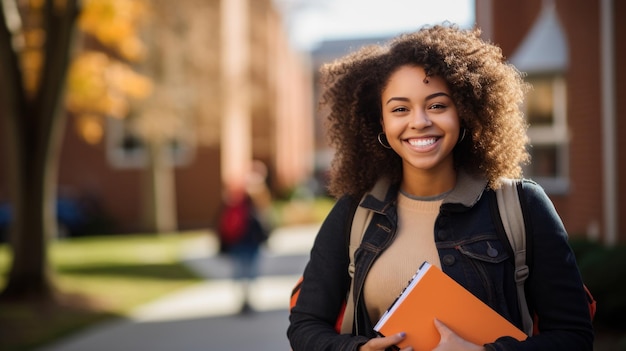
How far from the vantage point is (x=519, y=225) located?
2.11m

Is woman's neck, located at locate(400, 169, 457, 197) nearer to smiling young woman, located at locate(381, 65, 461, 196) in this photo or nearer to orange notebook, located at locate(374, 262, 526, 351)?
smiling young woman, located at locate(381, 65, 461, 196)

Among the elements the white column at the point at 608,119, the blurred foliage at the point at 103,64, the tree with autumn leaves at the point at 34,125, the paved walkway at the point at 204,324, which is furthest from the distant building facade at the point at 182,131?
the white column at the point at 608,119

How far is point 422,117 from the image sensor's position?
2.21 m

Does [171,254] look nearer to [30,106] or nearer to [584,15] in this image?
[30,106]

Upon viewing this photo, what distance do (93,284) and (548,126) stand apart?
24.2ft

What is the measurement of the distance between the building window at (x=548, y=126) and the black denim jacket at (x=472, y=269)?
961cm

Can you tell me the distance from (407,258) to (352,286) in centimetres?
19

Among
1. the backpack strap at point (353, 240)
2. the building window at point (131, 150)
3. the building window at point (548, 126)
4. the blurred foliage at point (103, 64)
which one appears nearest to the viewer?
the backpack strap at point (353, 240)

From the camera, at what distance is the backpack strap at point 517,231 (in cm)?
209

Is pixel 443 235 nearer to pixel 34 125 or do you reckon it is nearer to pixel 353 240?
pixel 353 240

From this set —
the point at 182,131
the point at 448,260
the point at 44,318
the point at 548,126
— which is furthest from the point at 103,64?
the point at 448,260

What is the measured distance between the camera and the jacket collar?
7.25 feet

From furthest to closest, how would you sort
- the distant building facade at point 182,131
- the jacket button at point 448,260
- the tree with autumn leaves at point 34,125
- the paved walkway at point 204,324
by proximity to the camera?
the distant building facade at point 182,131, the tree with autumn leaves at point 34,125, the paved walkway at point 204,324, the jacket button at point 448,260

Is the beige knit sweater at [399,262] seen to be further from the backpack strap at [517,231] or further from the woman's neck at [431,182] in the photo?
the backpack strap at [517,231]
